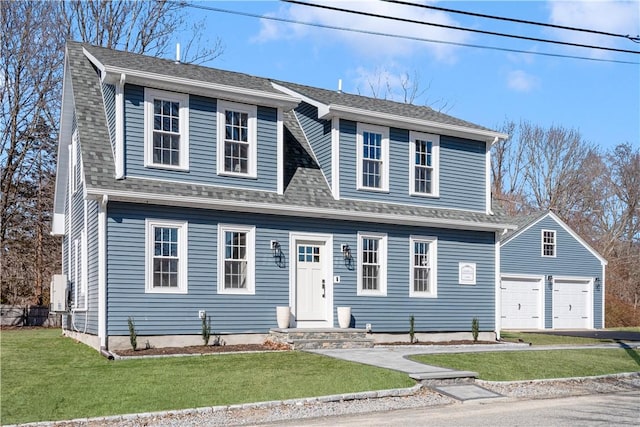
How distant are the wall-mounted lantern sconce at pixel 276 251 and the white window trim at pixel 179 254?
7.25 ft

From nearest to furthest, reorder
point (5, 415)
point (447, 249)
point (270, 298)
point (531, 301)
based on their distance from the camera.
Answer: point (5, 415) → point (270, 298) → point (447, 249) → point (531, 301)

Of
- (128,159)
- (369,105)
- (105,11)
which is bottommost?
(128,159)

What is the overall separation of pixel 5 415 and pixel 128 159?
302 inches

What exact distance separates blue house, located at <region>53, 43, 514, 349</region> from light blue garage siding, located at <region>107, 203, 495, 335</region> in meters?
0.03

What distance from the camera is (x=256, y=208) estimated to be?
56.6 feet

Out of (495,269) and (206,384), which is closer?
(206,384)

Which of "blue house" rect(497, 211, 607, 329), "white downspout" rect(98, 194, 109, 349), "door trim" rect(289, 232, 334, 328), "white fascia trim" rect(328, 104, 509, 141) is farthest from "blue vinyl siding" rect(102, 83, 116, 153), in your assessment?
"blue house" rect(497, 211, 607, 329)

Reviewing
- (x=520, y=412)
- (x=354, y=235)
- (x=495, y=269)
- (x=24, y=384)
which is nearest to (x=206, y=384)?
(x=24, y=384)

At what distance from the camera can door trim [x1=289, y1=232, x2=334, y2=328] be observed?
1795cm

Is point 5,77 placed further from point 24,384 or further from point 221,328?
point 24,384

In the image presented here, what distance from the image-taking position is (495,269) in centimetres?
2131

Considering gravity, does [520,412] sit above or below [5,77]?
below

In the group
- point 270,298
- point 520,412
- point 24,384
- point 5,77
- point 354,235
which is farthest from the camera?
point 5,77

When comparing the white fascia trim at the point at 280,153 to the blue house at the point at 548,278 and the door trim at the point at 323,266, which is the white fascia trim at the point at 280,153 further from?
the blue house at the point at 548,278
